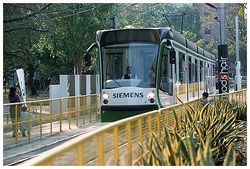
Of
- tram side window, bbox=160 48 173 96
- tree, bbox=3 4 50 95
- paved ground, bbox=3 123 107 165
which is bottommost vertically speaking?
paved ground, bbox=3 123 107 165

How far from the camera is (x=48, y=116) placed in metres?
15.0

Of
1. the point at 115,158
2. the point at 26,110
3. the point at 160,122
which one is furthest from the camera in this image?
the point at 26,110

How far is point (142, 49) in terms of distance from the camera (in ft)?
46.1

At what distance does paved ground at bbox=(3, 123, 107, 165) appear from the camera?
35.0 ft

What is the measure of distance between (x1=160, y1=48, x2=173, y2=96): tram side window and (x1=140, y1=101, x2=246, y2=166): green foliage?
3295mm

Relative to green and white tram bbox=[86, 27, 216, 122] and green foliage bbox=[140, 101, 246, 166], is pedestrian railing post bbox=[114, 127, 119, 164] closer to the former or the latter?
green foliage bbox=[140, 101, 246, 166]

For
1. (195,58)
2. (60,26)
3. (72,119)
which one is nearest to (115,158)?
(72,119)

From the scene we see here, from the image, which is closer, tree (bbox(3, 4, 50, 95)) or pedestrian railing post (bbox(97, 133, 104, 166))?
pedestrian railing post (bbox(97, 133, 104, 166))

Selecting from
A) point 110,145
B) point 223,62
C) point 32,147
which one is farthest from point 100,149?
point 223,62

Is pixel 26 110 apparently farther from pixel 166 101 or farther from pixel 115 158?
pixel 115 158

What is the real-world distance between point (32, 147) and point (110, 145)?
7244mm

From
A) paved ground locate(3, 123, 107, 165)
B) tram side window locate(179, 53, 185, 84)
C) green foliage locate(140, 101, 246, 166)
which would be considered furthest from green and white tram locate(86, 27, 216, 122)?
green foliage locate(140, 101, 246, 166)

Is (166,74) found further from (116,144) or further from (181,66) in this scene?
(116,144)

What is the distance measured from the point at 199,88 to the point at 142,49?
363 inches
